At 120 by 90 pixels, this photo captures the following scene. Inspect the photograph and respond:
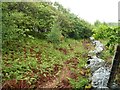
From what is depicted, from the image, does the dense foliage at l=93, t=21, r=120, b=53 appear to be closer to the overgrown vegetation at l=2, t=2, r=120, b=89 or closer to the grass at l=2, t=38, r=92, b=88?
the overgrown vegetation at l=2, t=2, r=120, b=89

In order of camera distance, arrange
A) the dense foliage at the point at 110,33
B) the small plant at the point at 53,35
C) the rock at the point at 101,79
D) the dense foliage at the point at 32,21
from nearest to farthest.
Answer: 1. the dense foliage at the point at 110,33
2. the rock at the point at 101,79
3. the dense foliage at the point at 32,21
4. the small plant at the point at 53,35

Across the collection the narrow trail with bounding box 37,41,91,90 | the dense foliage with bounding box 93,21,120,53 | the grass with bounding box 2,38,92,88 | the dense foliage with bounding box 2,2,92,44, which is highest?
the dense foliage with bounding box 2,2,92,44

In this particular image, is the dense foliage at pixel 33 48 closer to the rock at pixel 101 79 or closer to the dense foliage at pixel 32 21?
the dense foliage at pixel 32 21

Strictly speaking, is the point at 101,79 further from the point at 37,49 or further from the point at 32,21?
the point at 32,21

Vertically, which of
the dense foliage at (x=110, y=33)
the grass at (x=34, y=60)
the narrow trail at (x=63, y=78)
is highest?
the dense foliage at (x=110, y=33)

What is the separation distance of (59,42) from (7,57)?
5313 millimetres

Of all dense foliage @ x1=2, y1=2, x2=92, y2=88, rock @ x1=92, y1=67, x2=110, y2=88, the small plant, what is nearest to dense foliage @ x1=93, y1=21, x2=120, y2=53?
rock @ x1=92, y1=67, x2=110, y2=88

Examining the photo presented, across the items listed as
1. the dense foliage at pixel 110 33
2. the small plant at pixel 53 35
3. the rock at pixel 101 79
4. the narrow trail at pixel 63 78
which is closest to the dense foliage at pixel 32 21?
the small plant at pixel 53 35

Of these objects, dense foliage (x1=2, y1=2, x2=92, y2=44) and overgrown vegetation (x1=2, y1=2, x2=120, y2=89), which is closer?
overgrown vegetation (x1=2, y1=2, x2=120, y2=89)

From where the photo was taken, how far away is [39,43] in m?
13.1

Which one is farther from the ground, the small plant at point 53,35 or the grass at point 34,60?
the small plant at point 53,35

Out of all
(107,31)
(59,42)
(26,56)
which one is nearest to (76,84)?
(107,31)

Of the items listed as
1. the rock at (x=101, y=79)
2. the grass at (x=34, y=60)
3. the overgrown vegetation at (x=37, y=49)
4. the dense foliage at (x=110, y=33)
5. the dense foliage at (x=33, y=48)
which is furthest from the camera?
the dense foliage at (x=33, y=48)

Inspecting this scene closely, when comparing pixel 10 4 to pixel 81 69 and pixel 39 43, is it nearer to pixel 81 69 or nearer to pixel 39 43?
pixel 39 43
